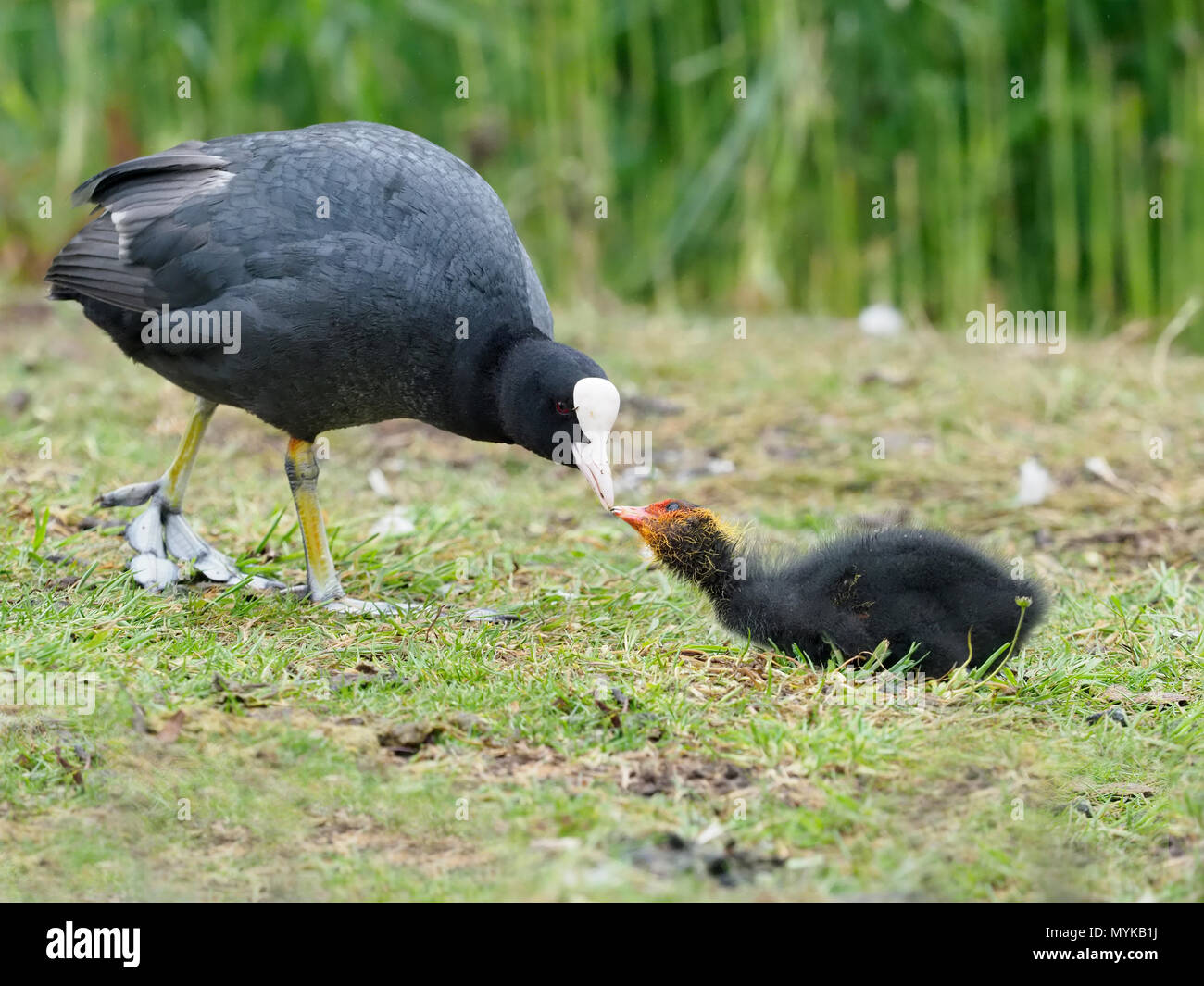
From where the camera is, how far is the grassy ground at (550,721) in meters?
2.88

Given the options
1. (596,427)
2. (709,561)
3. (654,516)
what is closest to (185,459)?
(596,427)

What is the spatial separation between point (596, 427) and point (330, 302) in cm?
80

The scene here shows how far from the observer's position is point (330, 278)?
409cm

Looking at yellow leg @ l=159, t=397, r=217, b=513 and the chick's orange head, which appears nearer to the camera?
the chick's orange head

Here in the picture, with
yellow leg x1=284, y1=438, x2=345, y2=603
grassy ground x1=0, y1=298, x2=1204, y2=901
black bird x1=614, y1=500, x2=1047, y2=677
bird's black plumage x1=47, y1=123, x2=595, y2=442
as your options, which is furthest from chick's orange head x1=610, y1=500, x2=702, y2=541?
yellow leg x1=284, y1=438, x2=345, y2=603

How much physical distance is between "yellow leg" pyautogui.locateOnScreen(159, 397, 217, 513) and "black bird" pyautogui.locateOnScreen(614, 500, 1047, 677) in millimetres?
1572

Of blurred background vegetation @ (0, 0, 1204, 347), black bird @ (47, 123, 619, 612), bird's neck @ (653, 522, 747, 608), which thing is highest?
blurred background vegetation @ (0, 0, 1204, 347)

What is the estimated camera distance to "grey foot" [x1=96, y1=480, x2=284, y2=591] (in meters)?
4.32

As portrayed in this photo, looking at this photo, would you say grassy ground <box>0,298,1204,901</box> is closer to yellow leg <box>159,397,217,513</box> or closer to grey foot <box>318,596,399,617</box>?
grey foot <box>318,596,399,617</box>

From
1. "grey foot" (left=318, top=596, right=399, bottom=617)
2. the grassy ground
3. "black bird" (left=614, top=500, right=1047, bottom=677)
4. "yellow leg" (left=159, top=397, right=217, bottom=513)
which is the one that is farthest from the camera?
"yellow leg" (left=159, top=397, right=217, bottom=513)

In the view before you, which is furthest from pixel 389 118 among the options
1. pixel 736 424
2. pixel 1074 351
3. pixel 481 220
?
pixel 481 220

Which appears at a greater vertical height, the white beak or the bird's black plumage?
the bird's black plumage

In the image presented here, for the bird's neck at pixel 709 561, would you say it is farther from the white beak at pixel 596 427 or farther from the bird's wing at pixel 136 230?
the bird's wing at pixel 136 230

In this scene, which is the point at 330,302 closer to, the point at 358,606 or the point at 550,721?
the point at 358,606
